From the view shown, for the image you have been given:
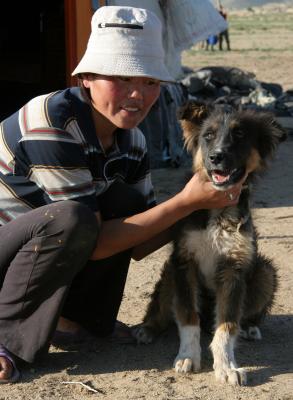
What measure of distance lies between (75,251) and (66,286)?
20 centimetres

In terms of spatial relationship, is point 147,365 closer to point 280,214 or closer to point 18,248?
point 18,248

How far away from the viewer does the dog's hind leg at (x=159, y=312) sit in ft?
14.8

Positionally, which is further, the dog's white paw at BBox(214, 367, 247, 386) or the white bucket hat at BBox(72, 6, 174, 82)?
the dog's white paw at BBox(214, 367, 247, 386)

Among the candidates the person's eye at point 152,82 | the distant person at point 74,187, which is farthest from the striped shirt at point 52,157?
the person's eye at point 152,82

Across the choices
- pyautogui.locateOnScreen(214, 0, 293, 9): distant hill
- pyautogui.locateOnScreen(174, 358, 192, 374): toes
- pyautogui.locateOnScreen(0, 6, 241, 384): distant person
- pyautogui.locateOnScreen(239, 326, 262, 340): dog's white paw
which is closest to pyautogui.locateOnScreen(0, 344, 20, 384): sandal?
pyautogui.locateOnScreen(0, 6, 241, 384): distant person

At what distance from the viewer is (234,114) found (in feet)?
14.6

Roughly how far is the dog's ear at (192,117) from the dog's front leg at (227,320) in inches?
33.5

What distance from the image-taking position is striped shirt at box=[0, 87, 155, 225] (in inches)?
147

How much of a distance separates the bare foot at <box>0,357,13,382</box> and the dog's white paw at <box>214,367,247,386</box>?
105 centimetres

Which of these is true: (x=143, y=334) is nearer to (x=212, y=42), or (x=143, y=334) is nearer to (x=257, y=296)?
(x=257, y=296)

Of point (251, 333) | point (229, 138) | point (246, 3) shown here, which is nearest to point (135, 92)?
point (229, 138)

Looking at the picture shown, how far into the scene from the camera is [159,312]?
457 centimetres

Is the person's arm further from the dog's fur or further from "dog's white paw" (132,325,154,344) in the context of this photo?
"dog's white paw" (132,325,154,344)

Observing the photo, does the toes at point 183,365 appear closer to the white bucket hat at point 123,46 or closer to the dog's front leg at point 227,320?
the dog's front leg at point 227,320
